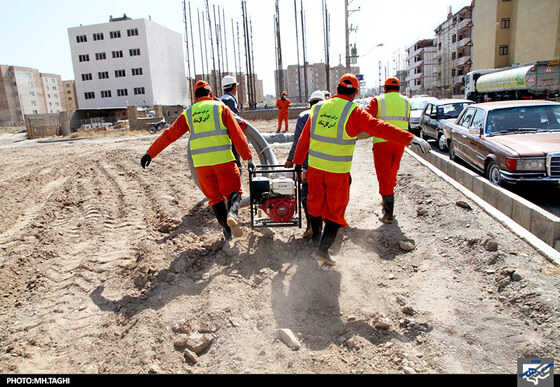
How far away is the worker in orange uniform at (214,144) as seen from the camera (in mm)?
4621

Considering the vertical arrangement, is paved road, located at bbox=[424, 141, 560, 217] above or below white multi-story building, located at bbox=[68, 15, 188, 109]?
below

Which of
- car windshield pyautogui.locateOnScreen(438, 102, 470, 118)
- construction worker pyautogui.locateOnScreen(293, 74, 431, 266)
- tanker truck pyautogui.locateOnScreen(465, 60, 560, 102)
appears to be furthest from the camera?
tanker truck pyautogui.locateOnScreen(465, 60, 560, 102)

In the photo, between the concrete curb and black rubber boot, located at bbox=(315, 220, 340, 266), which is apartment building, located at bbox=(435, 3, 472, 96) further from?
black rubber boot, located at bbox=(315, 220, 340, 266)

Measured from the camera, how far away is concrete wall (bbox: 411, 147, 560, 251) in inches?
181

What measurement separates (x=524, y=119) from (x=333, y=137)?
5.95m

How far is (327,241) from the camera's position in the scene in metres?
4.25

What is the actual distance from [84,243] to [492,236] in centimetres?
538

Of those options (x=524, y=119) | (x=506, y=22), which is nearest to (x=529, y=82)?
(x=524, y=119)

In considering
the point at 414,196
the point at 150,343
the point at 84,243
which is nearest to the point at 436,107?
the point at 414,196

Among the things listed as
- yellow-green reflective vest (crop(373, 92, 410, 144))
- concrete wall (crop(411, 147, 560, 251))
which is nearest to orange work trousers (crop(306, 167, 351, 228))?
yellow-green reflective vest (crop(373, 92, 410, 144))

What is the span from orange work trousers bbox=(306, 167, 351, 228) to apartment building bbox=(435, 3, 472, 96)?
59.5 meters

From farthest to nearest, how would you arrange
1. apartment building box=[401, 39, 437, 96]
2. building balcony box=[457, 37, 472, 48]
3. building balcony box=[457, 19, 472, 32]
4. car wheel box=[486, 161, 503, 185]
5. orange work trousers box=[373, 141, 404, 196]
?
apartment building box=[401, 39, 437, 96], building balcony box=[457, 19, 472, 32], building balcony box=[457, 37, 472, 48], car wheel box=[486, 161, 503, 185], orange work trousers box=[373, 141, 404, 196]

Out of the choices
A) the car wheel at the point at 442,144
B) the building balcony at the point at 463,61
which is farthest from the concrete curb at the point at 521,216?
the building balcony at the point at 463,61

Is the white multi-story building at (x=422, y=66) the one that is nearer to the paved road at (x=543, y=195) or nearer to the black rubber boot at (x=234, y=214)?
the paved road at (x=543, y=195)
